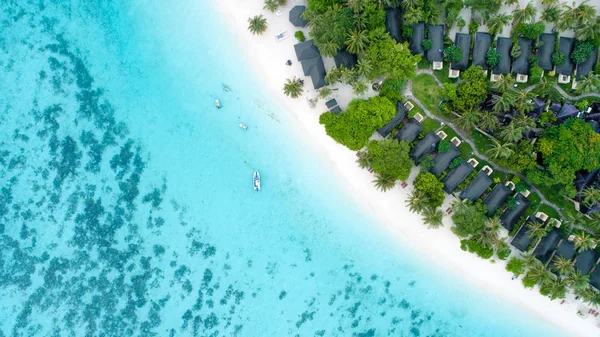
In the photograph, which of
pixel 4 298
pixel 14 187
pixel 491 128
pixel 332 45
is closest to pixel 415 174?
pixel 491 128

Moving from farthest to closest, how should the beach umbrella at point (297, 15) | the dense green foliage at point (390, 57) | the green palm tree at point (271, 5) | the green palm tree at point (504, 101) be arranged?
the green palm tree at point (271, 5)
the beach umbrella at point (297, 15)
the dense green foliage at point (390, 57)
the green palm tree at point (504, 101)

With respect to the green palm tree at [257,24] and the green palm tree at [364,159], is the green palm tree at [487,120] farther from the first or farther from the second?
the green palm tree at [257,24]

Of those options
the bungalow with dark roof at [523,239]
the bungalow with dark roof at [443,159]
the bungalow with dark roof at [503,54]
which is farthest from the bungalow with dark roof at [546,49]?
the bungalow with dark roof at [523,239]

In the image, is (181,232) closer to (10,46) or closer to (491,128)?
(10,46)

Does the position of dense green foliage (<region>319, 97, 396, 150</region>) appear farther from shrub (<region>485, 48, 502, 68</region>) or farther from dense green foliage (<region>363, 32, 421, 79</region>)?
shrub (<region>485, 48, 502, 68</region>)

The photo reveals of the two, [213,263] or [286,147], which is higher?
[286,147]
